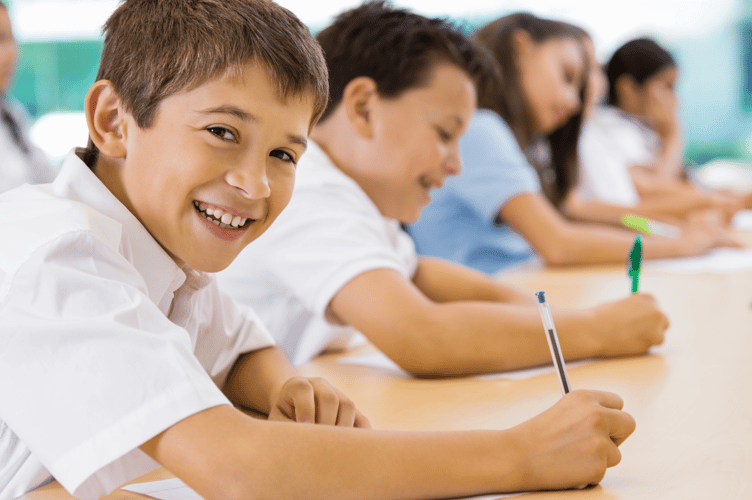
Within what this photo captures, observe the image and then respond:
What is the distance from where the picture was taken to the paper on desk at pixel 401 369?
85 cm

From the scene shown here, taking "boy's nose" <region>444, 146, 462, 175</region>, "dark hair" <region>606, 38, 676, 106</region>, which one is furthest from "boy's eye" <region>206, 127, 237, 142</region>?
"dark hair" <region>606, 38, 676, 106</region>

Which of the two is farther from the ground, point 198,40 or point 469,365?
point 198,40

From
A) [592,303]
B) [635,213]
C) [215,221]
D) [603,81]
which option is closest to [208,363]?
[215,221]

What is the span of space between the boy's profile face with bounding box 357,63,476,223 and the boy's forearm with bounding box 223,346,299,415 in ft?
1.30

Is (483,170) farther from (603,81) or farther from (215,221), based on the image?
(603,81)

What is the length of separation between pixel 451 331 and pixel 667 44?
3.95 metres

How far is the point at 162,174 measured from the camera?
1.89 feet

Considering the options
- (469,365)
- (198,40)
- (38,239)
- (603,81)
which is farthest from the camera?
(603,81)

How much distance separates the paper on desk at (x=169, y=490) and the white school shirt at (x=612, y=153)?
6.82 ft

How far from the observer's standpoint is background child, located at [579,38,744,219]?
2791 millimetres

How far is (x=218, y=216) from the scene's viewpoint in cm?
61

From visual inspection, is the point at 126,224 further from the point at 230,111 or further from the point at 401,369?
the point at 401,369

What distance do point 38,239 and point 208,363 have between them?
0.30 metres

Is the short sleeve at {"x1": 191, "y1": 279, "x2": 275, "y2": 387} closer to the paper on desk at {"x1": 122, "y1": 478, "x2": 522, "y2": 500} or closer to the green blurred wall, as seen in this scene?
the paper on desk at {"x1": 122, "y1": 478, "x2": 522, "y2": 500}
